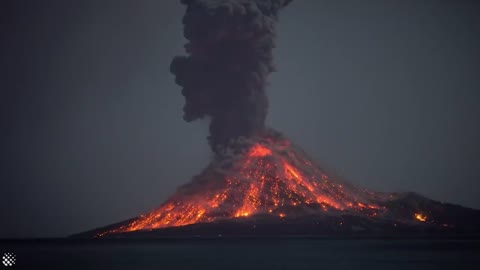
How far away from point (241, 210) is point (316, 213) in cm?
1928

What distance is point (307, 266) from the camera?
6894 centimetres

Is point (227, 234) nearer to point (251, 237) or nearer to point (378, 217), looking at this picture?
point (251, 237)

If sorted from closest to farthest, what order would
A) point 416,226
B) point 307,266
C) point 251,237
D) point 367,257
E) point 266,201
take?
point 307,266
point 367,257
point 251,237
point 266,201
point 416,226

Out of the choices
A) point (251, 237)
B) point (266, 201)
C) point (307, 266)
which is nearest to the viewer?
point (307, 266)

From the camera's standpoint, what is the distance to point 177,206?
156m

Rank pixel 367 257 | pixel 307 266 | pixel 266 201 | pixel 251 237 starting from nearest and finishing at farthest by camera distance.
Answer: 1. pixel 307 266
2. pixel 367 257
3. pixel 251 237
4. pixel 266 201

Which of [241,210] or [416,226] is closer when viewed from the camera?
[241,210]

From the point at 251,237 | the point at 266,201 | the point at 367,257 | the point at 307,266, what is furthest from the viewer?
the point at 266,201

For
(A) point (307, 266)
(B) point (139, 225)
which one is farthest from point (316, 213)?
(A) point (307, 266)

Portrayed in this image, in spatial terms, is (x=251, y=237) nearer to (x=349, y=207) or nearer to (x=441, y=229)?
(x=349, y=207)

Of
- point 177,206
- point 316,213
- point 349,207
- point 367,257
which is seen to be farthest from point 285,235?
point 367,257

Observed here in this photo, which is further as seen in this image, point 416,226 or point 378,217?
point 416,226

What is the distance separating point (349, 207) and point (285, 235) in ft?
66.0

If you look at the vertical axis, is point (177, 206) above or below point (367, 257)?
above
